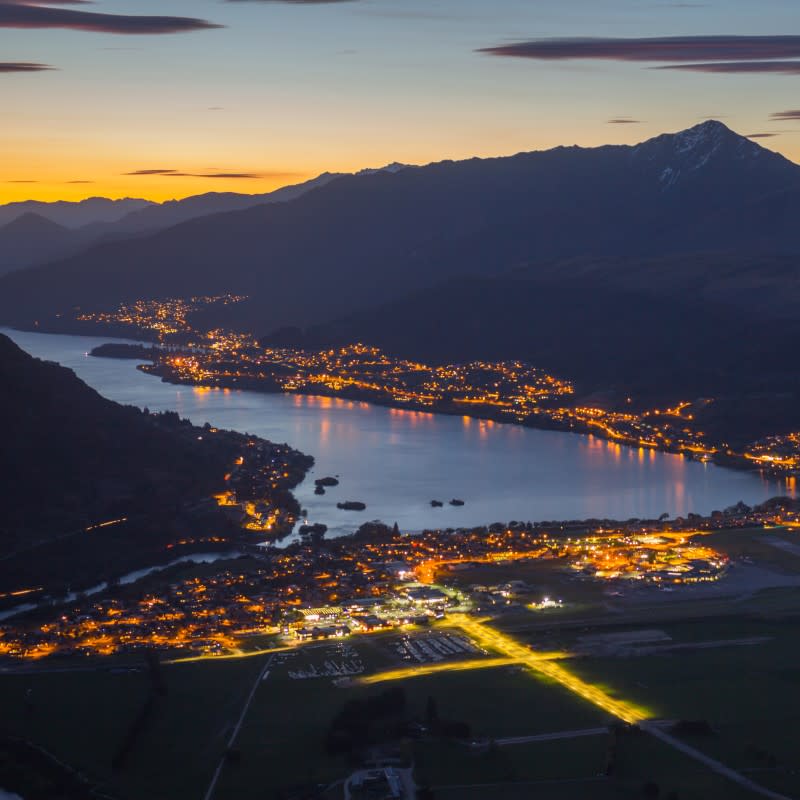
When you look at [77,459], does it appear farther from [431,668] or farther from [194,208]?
[194,208]

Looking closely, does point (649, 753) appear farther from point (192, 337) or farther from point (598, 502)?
point (192, 337)

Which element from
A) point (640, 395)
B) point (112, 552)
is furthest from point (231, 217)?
point (112, 552)

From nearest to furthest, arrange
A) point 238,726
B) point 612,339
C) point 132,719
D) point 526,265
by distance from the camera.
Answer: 1. point 238,726
2. point 132,719
3. point 612,339
4. point 526,265

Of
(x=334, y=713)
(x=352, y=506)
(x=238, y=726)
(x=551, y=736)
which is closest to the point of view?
(x=551, y=736)

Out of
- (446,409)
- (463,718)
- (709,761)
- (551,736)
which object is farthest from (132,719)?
(446,409)

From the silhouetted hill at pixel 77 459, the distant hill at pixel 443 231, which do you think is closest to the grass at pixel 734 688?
the silhouetted hill at pixel 77 459

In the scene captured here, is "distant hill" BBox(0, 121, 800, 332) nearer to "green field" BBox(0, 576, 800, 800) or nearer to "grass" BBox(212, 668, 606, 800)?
"green field" BBox(0, 576, 800, 800)
